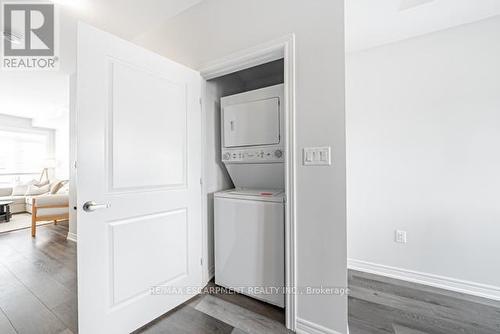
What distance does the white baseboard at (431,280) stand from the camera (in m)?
1.67

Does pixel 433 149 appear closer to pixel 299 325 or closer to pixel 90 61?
pixel 299 325

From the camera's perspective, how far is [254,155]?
1762 millimetres

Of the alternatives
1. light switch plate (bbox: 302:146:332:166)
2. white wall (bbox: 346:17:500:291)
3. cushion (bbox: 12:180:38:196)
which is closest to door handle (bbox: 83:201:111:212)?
light switch plate (bbox: 302:146:332:166)

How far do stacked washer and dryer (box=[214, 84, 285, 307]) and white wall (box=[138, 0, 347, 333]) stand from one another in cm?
24

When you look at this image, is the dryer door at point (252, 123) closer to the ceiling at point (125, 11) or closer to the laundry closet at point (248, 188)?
the laundry closet at point (248, 188)

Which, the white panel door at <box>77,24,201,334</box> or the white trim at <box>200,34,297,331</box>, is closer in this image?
the white panel door at <box>77,24,201,334</box>

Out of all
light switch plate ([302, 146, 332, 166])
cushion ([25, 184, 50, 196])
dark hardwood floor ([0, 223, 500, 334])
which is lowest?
dark hardwood floor ([0, 223, 500, 334])

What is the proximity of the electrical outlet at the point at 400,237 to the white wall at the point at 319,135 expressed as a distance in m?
1.16

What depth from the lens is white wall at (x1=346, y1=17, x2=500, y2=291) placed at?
1680 mm

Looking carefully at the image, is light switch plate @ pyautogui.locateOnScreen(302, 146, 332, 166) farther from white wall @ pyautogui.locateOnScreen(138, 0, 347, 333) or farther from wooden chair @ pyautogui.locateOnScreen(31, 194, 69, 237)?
wooden chair @ pyautogui.locateOnScreen(31, 194, 69, 237)

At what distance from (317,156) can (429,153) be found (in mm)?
1347

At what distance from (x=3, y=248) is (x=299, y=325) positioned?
4052 millimetres

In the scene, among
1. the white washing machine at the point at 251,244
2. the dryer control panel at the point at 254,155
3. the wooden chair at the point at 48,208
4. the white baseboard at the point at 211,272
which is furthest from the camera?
the wooden chair at the point at 48,208

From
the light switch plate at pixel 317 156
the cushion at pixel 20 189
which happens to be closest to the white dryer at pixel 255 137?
the light switch plate at pixel 317 156
